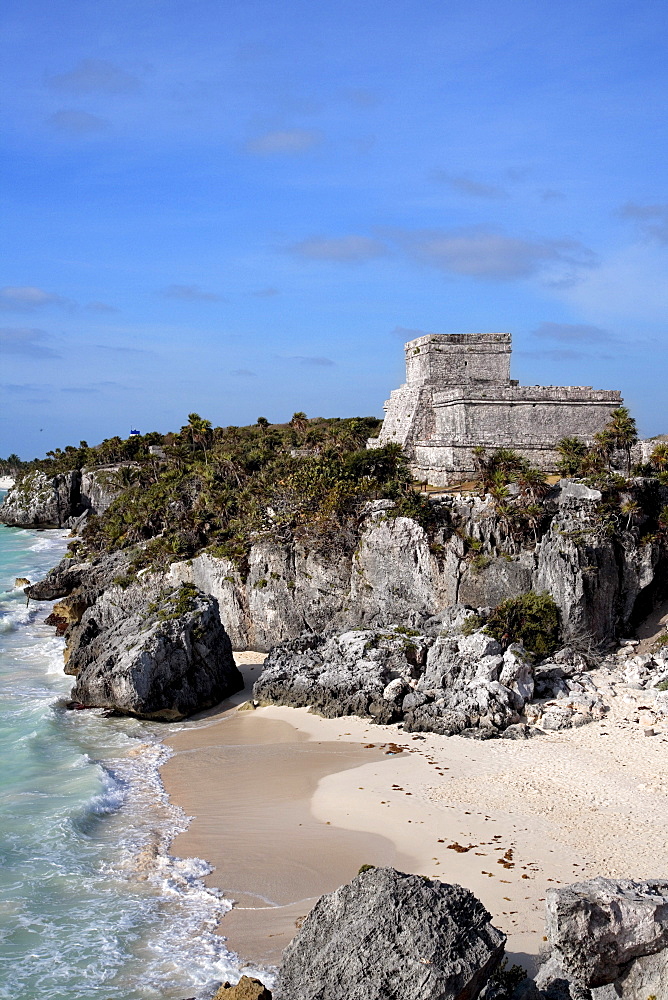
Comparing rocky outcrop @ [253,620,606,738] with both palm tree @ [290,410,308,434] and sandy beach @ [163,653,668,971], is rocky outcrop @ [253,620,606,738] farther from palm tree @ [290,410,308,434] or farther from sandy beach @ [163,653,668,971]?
palm tree @ [290,410,308,434]

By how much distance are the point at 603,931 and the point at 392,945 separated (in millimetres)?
2193

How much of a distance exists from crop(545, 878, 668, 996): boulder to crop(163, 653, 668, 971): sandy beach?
1635 millimetres

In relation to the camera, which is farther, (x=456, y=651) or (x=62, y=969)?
(x=456, y=651)

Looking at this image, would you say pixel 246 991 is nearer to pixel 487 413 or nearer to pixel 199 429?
pixel 487 413

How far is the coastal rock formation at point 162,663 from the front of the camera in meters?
20.6

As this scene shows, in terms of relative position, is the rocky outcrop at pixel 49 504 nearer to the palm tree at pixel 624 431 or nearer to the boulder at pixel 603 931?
the palm tree at pixel 624 431

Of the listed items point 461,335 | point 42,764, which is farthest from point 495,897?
point 461,335

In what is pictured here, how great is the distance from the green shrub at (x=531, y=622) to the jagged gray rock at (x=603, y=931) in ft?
42.3

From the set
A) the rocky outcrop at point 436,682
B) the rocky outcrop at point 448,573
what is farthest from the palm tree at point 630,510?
the rocky outcrop at point 436,682

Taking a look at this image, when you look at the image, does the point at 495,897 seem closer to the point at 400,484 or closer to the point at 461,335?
the point at 400,484

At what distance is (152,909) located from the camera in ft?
38.6

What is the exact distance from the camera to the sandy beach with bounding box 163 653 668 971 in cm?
1197

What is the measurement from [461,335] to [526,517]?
402 inches

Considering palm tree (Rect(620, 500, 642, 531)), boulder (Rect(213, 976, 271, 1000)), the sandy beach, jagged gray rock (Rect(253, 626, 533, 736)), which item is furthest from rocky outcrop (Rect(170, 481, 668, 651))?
boulder (Rect(213, 976, 271, 1000))
